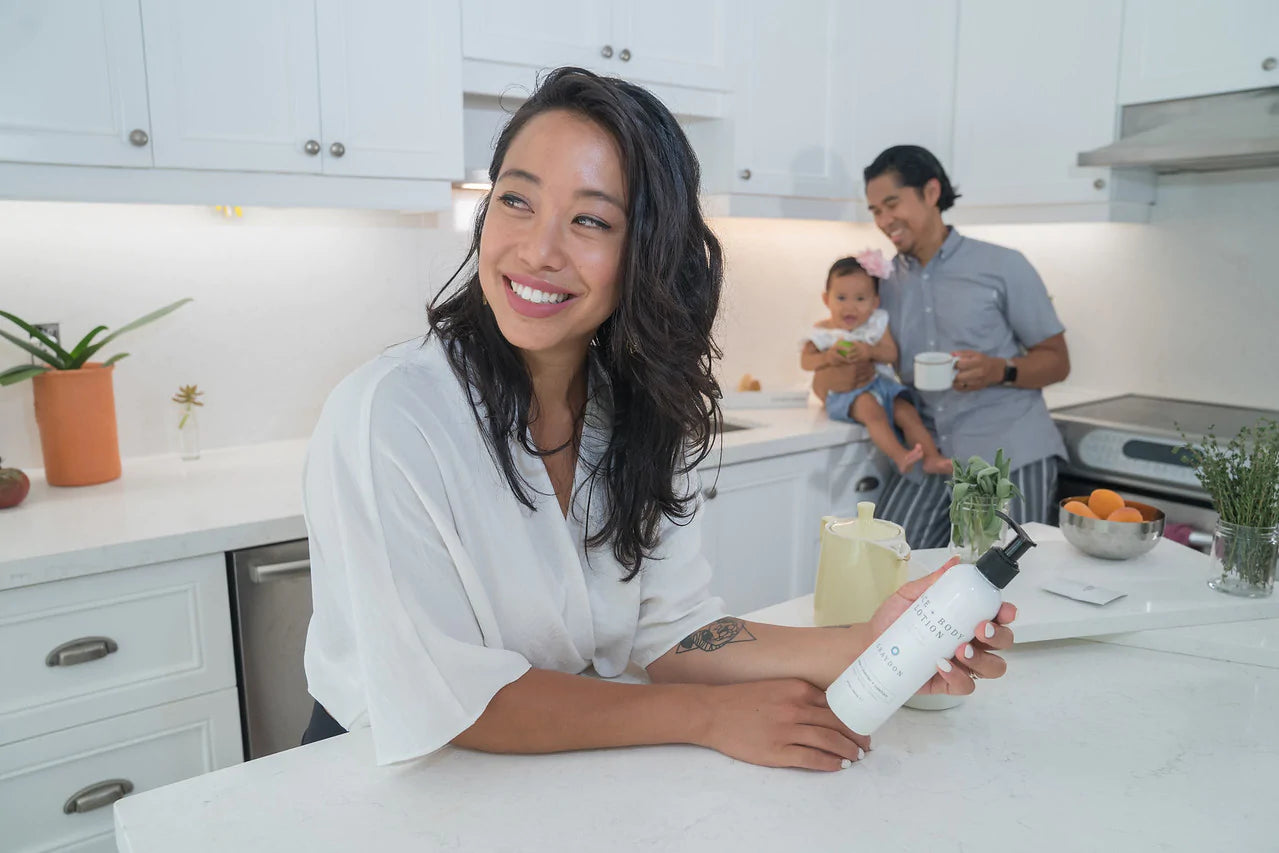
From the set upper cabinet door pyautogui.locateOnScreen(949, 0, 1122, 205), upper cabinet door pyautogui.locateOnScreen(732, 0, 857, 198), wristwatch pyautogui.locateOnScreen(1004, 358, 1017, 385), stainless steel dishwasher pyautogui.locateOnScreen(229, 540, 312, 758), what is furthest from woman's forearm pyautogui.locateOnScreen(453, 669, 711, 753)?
upper cabinet door pyautogui.locateOnScreen(949, 0, 1122, 205)

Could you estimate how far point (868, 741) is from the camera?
1037 millimetres

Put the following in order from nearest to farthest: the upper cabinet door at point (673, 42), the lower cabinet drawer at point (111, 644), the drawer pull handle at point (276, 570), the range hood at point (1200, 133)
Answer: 1. the lower cabinet drawer at point (111, 644)
2. the drawer pull handle at point (276, 570)
3. the range hood at point (1200, 133)
4. the upper cabinet door at point (673, 42)

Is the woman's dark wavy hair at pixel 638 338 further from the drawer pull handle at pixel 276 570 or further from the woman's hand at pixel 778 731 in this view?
the drawer pull handle at pixel 276 570

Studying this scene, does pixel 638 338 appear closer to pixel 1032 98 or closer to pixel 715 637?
pixel 715 637

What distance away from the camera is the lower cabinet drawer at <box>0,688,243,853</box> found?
5.44 ft

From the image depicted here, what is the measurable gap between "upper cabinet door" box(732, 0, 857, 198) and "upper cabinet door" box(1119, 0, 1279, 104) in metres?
0.80

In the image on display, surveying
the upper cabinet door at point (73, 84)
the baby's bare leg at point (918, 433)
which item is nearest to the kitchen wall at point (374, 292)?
the upper cabinet door at point (73, 84)

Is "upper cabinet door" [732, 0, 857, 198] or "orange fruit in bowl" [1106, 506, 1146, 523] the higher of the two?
"upper cabinet door" [732, 0, 857, 198]

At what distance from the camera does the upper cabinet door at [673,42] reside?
2.54 metres

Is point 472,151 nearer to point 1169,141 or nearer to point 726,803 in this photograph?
point 1169,141

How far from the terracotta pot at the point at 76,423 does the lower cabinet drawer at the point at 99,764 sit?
0.59m

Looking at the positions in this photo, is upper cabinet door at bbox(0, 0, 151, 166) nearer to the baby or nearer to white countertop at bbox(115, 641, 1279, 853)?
white countertop at bbox(115, 641, 1279, 853)

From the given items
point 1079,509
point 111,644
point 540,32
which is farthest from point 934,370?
point 111,644

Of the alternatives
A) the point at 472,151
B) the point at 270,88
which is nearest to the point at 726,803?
the point at 270,88
